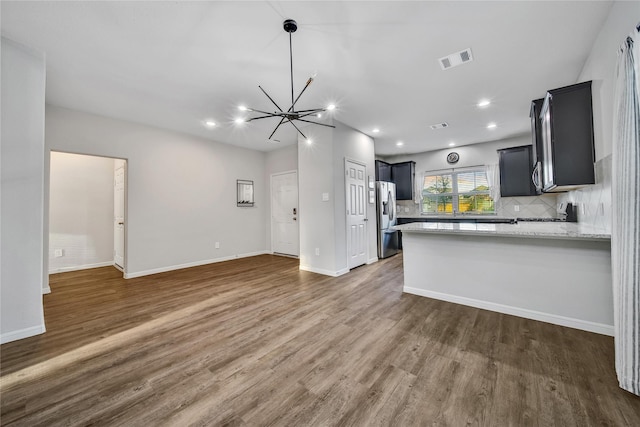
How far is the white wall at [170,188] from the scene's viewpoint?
12.8 ft

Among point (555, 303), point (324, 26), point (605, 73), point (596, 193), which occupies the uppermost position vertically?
point (324, 26)

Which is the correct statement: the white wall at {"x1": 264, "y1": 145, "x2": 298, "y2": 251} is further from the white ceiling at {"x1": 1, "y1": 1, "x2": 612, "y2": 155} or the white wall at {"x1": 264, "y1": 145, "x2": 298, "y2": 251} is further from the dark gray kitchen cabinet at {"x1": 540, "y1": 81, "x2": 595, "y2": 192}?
the dark gray kitchen cabinet at {"x1": 540, "y1": 81, "x2": 595, "y2": 192}

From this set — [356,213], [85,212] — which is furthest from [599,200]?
[85,212]

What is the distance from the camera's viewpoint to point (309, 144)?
4.52 metres

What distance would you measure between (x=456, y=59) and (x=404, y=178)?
4287 millimetres

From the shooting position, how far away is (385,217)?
5.55 m

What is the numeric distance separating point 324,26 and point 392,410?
9.45ft

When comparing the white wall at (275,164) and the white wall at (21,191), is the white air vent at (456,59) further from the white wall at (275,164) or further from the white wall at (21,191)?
the white wall at (21,191)

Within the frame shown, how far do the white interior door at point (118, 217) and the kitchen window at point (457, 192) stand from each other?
7.08 meters

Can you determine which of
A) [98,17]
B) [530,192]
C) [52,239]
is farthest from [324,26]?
[52,239]

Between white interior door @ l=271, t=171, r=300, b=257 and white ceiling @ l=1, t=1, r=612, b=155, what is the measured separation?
7.83 ft

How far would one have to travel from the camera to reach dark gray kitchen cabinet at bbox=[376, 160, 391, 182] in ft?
19.7

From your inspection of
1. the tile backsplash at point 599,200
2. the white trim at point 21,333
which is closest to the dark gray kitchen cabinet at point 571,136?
the tile backsplash at point 599,200

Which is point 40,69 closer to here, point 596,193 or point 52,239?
point 52,239
